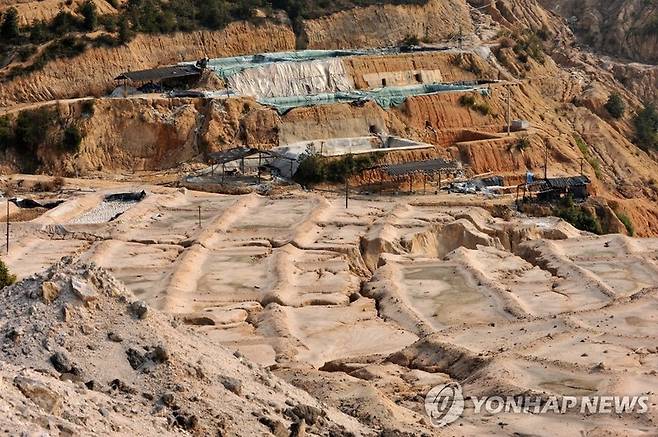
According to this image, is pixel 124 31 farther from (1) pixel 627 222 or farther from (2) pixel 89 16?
(1) pixel 627 222

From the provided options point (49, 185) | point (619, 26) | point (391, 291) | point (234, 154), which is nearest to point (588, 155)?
point (234, 154)

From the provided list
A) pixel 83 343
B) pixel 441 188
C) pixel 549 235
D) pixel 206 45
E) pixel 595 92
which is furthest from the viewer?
pixel 595 92

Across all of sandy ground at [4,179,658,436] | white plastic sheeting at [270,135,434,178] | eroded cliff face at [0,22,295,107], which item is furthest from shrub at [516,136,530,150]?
eroded cliff face at [0,22,295,107]

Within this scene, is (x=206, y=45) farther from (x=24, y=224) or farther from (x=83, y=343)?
(x=83, y=343)

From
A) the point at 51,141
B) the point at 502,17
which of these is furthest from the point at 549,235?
the point at 502,17

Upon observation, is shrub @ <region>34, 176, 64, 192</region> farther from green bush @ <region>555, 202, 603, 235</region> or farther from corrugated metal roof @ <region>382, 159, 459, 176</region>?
green bush @ <region>555, 202, 603, 235</region>

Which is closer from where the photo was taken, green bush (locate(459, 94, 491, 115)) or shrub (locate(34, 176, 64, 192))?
shrub (locate(34, 176, 64, 192))
